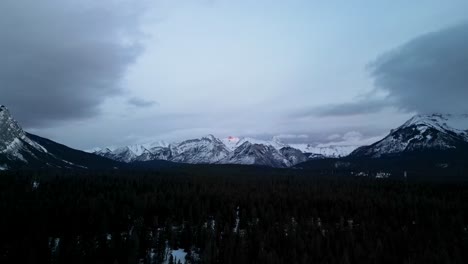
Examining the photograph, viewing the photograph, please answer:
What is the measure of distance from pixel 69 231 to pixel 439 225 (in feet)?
333

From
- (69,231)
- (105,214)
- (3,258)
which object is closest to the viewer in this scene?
(3,258)

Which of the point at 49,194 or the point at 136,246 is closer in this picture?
the point at 136,246

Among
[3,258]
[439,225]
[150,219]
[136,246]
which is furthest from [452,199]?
[3,258]

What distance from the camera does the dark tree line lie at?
6938 centimetres

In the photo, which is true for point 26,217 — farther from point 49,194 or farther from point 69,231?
point 49,194

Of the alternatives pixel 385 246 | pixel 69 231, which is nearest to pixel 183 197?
pixel 69 231

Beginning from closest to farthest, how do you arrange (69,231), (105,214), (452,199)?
(69,231) → (105,214) → (452,199)

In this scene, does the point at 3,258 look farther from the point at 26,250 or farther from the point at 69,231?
the point at 69,231

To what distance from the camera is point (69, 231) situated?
290ft

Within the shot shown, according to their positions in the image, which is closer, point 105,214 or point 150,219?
point 105,214

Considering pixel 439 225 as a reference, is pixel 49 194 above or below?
above

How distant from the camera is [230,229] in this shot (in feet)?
307

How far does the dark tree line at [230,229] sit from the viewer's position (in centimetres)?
6938

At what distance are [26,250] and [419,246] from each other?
268 feet
